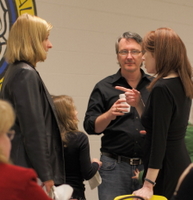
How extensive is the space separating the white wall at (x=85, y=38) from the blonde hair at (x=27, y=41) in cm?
146

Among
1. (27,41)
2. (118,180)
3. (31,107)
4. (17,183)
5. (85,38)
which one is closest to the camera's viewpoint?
(17,183)

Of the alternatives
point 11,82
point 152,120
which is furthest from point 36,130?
point 152,120

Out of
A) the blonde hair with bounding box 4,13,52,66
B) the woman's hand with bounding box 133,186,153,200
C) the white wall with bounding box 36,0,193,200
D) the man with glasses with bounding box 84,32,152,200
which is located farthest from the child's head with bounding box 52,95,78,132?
the white wall with bounding box 36,0,193,200

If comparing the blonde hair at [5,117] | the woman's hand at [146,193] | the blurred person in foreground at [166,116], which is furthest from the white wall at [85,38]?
the blonde hair at [5,117]

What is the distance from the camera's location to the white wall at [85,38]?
3.52m

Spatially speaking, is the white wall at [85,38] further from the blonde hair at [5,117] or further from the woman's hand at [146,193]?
the blonde hair at [5,117]

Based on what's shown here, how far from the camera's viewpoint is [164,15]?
420 centimetres

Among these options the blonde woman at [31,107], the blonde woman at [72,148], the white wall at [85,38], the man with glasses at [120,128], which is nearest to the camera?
the blonde woman at [31,107]

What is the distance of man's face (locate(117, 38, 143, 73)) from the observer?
9.11 ft

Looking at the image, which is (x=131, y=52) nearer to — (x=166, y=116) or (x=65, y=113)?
(x=65, y=113)

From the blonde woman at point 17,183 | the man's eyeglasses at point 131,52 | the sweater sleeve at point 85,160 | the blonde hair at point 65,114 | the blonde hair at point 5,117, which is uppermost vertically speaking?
the blonde hair at point 5,117

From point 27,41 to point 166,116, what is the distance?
85 cm

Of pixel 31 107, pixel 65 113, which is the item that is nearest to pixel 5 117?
pixel 31 107

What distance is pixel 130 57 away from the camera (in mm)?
2760
